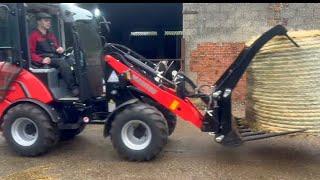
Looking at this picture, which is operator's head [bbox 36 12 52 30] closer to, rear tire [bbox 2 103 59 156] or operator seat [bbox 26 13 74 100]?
operator seat [bbox 26 13 74 100]

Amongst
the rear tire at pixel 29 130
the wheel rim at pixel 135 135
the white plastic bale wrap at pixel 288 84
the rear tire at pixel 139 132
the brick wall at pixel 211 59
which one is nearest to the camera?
the white plastic bale wrap at pixel 288 84

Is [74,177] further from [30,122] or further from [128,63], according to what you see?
[128,63]

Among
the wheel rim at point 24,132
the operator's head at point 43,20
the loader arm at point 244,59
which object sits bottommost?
the wheel rim at point 24,132

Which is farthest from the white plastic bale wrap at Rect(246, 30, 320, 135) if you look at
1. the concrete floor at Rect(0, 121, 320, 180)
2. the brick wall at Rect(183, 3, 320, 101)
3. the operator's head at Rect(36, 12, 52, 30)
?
the brick wall at Rect(183, 3, 320, 101)

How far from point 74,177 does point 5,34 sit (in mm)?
2284

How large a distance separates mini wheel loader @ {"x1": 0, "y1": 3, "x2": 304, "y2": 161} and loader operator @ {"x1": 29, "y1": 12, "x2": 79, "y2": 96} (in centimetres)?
10

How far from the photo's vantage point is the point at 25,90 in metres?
6.55

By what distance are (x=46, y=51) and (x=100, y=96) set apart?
1014 millimetres

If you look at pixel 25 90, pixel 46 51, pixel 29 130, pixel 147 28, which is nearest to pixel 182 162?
pixel 29 130

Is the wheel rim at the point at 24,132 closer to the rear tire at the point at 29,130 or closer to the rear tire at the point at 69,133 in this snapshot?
the rear tire at the point at 29,130

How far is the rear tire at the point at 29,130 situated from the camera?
6.35 metres

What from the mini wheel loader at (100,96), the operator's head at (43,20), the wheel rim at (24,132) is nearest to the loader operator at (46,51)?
the operator's head at (43,20)

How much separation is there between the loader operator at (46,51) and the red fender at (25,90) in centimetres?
26

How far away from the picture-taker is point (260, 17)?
36.8ft
